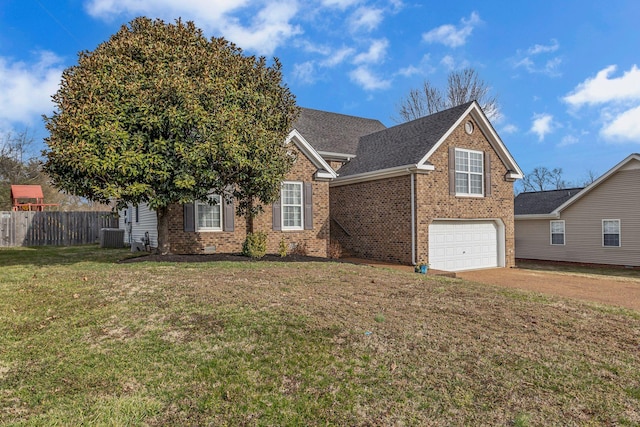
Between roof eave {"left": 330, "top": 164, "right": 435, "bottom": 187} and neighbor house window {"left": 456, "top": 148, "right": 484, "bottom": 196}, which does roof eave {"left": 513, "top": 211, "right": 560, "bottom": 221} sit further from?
roof eave {"left": 330, "top": 164, "right": 435, "bottom": 187}

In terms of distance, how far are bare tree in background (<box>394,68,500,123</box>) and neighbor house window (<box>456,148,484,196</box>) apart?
1787 cm

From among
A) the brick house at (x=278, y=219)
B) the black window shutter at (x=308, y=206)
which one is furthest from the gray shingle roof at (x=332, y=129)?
the black window shutter at (x=308, y=206)

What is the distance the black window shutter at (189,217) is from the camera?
43.1ft

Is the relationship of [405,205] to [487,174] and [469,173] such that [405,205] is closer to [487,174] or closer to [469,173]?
[469,173]

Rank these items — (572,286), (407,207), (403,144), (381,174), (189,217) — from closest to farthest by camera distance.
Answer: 1. (572,286)
2. (189,217)
3. (407,207)
4. (381,174)
5. (403,144)

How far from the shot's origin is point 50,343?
199 inches

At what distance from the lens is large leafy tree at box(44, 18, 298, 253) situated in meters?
9.41

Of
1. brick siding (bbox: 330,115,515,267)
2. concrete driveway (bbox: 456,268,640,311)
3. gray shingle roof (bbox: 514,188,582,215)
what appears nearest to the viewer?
concrete driveway (bbox: 456,268,640,311)

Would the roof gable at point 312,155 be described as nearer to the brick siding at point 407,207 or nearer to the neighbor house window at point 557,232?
the brick siding at point 407,207

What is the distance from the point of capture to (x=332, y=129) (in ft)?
67.9

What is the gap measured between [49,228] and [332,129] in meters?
16.6

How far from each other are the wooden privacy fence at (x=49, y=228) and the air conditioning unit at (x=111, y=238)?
3.79ft

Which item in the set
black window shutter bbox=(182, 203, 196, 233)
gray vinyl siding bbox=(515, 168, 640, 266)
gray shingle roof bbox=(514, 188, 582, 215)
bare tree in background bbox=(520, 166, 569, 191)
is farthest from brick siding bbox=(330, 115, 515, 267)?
bare tree in background bbox=(520, 166, 569, 191)

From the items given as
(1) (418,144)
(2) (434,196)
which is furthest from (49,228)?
(2) (434,196)
